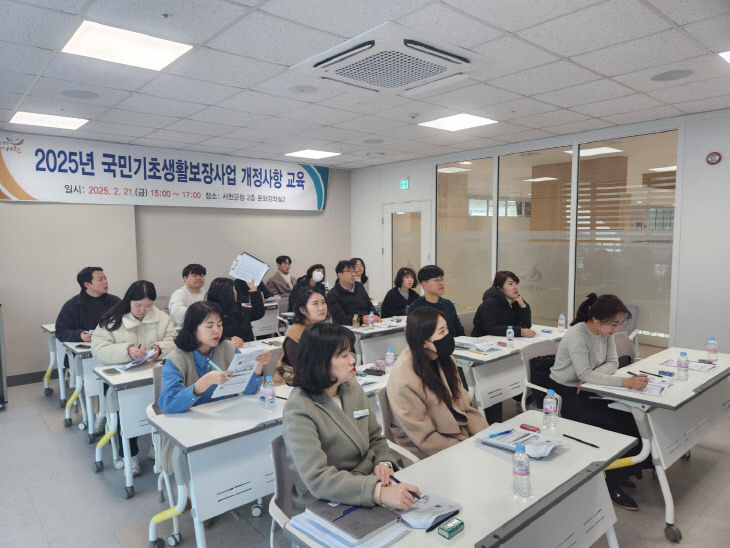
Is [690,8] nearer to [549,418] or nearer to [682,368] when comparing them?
[682,368]

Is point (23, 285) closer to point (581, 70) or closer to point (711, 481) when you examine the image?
point (581, 70)

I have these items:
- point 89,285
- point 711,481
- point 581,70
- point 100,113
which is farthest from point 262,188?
point 711,481

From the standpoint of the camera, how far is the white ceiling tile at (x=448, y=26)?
2762mm

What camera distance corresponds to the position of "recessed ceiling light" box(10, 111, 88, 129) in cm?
513

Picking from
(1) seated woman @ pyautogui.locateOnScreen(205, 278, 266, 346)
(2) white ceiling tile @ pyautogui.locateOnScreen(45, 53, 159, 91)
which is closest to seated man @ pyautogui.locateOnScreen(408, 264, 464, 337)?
(1) seated woman @ pyautogui.locateOnScreen(205, 278, 266, 346)

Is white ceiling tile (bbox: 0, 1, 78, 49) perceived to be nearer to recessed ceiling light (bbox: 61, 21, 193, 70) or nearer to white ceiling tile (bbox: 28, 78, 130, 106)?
recessed ceiling light (bbox: 61, 21, 193, 70)

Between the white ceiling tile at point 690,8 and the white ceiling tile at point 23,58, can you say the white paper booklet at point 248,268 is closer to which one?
the white ceiling tile at point 23,58

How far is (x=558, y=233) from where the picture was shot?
6.75 meters

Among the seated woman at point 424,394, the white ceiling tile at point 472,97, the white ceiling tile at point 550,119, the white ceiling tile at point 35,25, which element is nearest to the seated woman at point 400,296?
the white ceiling tile at point 472,97

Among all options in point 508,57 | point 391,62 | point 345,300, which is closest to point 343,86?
point 391,62

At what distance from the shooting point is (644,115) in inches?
211

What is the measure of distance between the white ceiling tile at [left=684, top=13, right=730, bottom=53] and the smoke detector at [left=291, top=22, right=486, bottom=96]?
1327 mm

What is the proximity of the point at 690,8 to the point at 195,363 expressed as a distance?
355 cm

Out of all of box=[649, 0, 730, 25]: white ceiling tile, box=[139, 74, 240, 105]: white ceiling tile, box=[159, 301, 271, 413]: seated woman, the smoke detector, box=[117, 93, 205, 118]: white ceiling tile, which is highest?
box=[649, 0, 730, 25]: white ceiling tile
